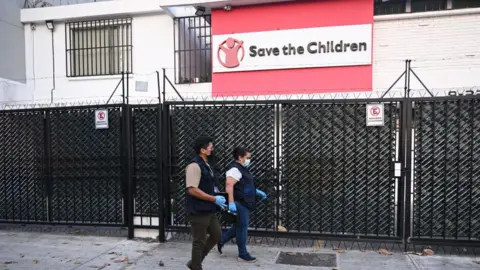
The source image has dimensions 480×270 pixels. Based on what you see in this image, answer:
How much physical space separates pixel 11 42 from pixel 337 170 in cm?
984

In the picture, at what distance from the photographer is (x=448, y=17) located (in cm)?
879

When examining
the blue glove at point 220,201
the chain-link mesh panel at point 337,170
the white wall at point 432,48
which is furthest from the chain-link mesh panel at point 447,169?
the white wall at point 432,48

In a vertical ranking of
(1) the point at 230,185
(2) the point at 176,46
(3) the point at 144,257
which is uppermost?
(2) the point at 176,46

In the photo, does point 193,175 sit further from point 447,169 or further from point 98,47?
point 98,47

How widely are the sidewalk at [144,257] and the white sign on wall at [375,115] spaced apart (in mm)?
1959

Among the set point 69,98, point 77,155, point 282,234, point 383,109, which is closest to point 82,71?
point 69,98

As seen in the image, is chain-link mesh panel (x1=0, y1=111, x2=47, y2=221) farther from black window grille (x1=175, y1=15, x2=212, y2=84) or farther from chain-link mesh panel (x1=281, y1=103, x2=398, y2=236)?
chain-link mesh panel (x1=281, y1=103, x2=398, y2=236)

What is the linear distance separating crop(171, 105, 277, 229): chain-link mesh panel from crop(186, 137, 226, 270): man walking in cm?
162

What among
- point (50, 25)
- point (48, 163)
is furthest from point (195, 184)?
point (50, 25)

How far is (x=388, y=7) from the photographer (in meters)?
9.61

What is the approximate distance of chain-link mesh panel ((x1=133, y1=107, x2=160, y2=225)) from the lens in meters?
6.36

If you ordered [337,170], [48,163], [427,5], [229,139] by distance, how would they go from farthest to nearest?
[427,5]
[48,163]
[229,139]
[337,170]

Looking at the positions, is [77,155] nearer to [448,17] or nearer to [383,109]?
[383,109]

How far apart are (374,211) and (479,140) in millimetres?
1797
